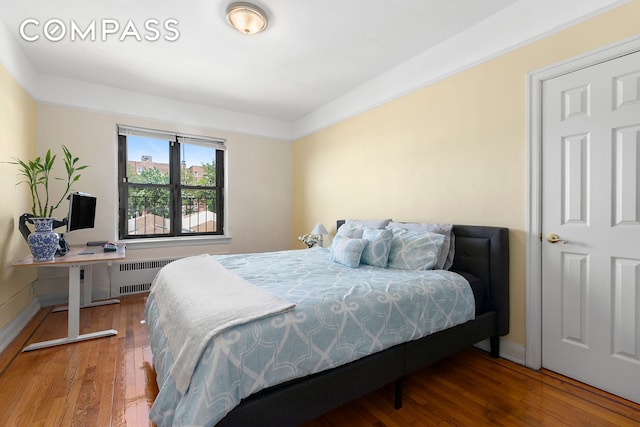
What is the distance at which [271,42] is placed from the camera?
2688 mm

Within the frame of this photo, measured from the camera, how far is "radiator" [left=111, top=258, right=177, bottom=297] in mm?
3717

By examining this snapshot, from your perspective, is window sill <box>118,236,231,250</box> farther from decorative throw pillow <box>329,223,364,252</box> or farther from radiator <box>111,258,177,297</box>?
decorative throw pillow <box>329,223,364,252</box>

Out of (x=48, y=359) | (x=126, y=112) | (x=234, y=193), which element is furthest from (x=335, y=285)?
(x=126, y=112)

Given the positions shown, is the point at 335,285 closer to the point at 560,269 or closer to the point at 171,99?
the point at 560,269

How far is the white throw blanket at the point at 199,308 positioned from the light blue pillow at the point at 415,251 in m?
1.21

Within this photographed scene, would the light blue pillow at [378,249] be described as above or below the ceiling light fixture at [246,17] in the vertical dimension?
below

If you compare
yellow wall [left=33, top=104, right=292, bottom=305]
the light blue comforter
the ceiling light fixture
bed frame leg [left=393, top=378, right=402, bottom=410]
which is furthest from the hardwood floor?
the ceiling light fixture

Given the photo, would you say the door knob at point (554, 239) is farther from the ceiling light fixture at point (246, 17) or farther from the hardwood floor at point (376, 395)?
the ceiling light fixture at point (246, 17)

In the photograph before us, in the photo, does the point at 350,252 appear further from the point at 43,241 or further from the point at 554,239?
the point at 43,241

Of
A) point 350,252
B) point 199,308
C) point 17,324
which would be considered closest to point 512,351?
point 350,252

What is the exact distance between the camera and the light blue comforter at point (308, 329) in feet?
3.66

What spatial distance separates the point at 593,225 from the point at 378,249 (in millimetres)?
1388

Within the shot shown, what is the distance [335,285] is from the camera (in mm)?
1772

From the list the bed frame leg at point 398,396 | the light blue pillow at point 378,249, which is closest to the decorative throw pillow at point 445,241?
the light blue pillow at point 378,249
